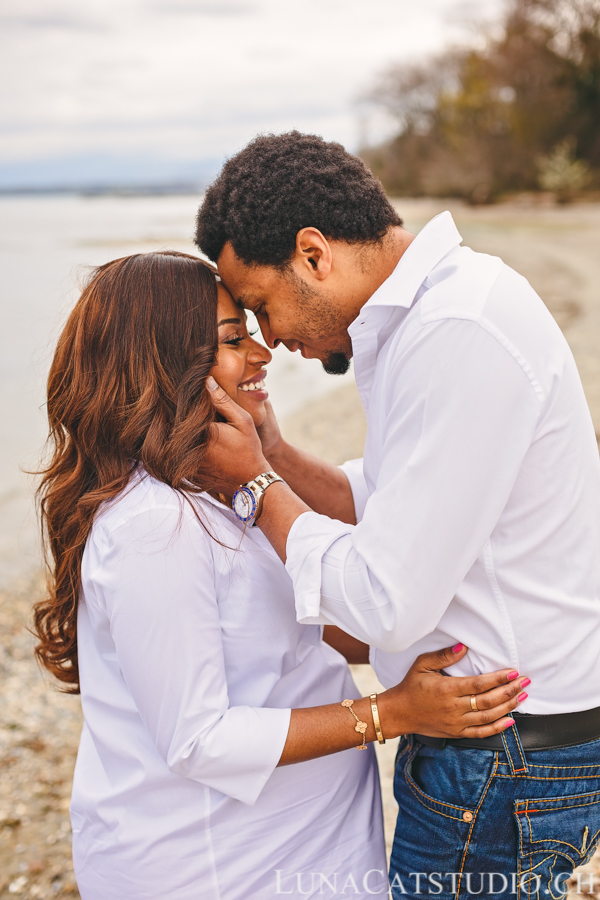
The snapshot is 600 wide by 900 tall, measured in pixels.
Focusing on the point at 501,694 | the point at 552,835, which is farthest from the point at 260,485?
the point at 552,835

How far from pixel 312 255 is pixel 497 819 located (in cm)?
152

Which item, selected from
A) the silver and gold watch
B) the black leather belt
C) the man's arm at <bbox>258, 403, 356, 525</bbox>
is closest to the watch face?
the silver and gold watch

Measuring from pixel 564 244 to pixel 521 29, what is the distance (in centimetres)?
1560

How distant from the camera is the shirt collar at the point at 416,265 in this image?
73.2 inches

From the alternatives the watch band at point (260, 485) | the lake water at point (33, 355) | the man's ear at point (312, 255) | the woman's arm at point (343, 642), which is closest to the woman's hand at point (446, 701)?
the watch band at point (260, 485)

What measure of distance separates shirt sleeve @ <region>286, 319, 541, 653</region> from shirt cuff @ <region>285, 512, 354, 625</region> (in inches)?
2.7

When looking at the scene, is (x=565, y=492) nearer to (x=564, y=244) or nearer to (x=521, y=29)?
(x=564, y=244)

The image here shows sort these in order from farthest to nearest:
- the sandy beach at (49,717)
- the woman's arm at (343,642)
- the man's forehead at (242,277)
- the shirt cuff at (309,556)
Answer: the sandy beach at (49,717) → the woman's arm at (343,642) → the man's forehead at (242,277) → the shirt cuff at (309,556)

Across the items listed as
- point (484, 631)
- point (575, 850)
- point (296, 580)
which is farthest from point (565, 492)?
point (575, 850)

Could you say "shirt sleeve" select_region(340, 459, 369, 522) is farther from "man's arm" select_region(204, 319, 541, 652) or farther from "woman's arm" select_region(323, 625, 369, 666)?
"man's arm" select_region(204, 319, 541, 652)

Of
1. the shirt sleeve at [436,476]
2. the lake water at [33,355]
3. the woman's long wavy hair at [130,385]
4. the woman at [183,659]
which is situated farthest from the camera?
the lake water at [33,355]

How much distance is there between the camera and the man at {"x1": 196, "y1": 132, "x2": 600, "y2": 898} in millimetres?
1582

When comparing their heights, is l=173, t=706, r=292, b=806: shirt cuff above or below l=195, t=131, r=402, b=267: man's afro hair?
below

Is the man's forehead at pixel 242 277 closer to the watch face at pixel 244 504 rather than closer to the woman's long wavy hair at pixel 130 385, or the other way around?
the woman's long wavy hair at pixel 130 385
